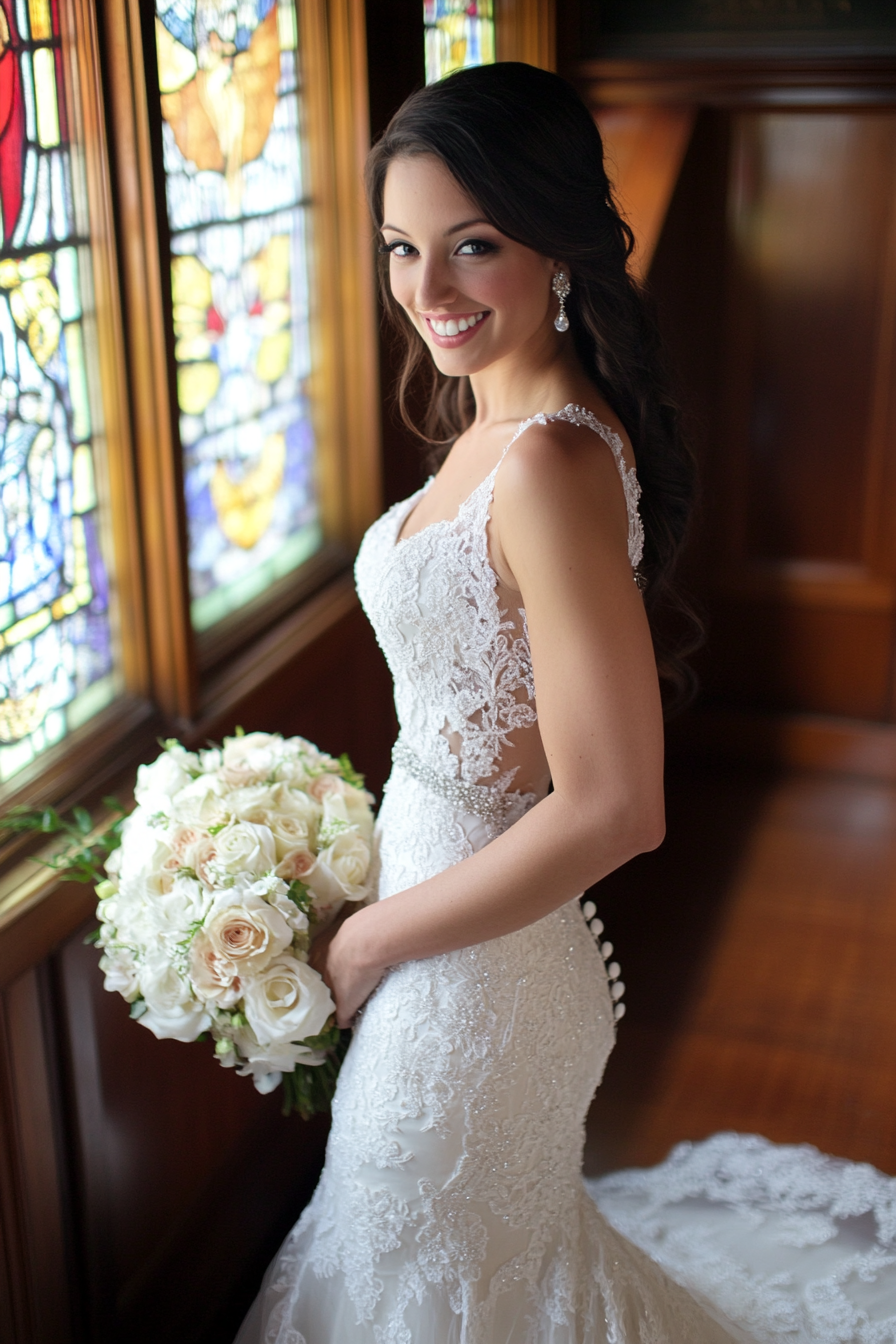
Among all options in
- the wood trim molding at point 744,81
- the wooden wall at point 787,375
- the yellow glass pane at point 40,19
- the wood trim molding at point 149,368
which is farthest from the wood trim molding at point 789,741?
the yellow glass pane at point 40,19

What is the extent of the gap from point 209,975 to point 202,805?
0.71ft

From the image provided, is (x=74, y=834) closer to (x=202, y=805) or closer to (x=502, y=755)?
(x=202, y=805)

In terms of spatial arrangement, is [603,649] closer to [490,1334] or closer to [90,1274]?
[490,1334]

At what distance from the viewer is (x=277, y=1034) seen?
4.98 feet

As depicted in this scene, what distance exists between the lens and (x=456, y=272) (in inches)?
58.3

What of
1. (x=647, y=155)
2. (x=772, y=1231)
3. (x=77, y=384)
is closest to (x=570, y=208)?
(x=77, y=384)

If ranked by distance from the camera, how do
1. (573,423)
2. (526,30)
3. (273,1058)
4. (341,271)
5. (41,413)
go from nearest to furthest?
(573,423), (273,1058), (41,413), (341,271), (526,30)

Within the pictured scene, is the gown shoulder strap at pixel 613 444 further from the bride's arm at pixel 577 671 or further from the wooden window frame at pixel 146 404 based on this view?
the wooden window frame at pixel 146 404

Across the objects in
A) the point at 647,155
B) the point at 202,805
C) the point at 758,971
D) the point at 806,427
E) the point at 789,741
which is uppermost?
the point at 647,155

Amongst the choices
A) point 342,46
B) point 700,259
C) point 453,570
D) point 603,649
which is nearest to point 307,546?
point 342,46

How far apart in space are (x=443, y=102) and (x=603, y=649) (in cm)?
59

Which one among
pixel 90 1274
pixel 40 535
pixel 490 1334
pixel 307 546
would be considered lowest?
pixel 90 1274

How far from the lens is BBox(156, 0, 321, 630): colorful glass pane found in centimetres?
230

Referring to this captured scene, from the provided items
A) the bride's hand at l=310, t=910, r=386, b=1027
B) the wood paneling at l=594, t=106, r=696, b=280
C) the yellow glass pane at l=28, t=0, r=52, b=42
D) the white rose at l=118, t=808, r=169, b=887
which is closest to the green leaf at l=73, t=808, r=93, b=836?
the white rose at l=118, t=808, r=169, b=887
